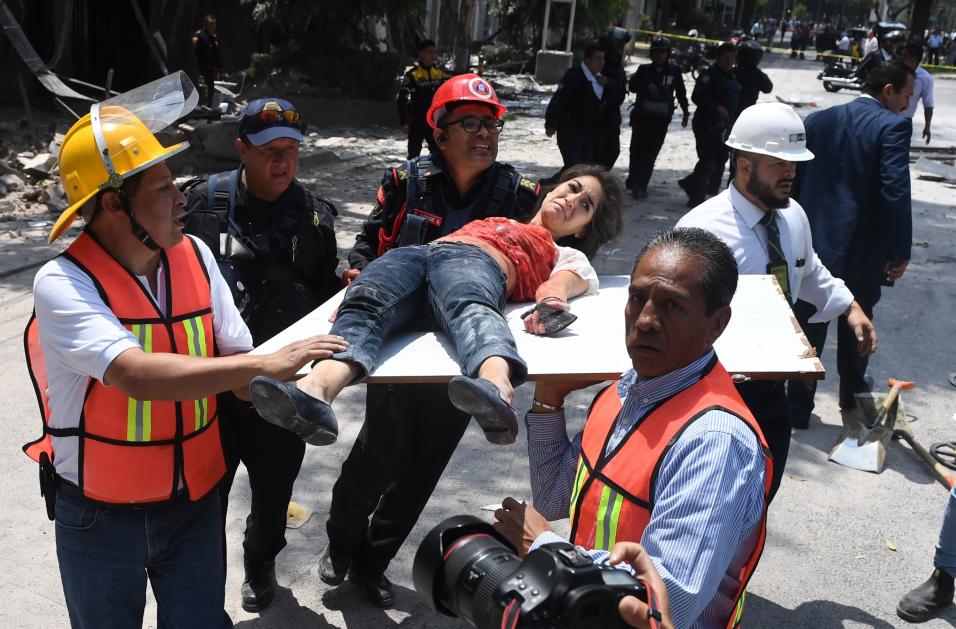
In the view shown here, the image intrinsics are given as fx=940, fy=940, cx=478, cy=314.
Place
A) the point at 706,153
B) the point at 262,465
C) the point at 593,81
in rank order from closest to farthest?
the point at 262,465 → the point at 593,81 → the point at 706,153

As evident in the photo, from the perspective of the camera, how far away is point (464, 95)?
3523mm

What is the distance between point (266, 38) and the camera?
21672 mm

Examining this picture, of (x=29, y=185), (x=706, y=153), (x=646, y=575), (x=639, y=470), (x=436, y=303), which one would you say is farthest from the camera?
(x=706, y=153)

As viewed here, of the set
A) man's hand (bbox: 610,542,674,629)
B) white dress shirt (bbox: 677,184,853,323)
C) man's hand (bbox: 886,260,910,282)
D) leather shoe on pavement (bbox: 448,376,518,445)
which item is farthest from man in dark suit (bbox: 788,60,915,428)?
man's hand (bbox: 610,542,674,629)

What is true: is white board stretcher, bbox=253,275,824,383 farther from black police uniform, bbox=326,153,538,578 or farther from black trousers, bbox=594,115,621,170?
black trousers, bbox=594,115,621,170

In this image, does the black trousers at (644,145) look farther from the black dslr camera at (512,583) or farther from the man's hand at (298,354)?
the black dslr camera at (512,583)

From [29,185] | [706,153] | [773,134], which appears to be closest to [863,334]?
A: [773,134]

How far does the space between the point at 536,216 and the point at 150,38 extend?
1077cm

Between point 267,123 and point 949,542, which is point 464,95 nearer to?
point 267,123

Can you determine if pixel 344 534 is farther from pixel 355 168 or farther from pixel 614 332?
pixel 355 168

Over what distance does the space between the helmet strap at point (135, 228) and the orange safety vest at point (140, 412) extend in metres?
0.09

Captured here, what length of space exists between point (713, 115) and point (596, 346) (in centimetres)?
875

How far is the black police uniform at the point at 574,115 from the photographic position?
10391 millimetres

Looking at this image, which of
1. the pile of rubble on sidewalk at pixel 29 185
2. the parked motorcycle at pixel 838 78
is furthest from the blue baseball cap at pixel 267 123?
the parked motorcycle at pixel 838 78
